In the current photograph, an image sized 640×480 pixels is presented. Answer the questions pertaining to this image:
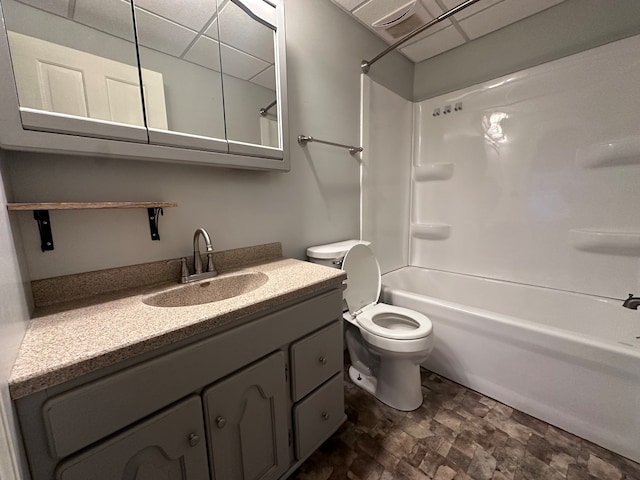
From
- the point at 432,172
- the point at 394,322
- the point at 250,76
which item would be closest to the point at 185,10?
the point at 250,76

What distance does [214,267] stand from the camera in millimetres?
1155

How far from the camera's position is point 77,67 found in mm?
798

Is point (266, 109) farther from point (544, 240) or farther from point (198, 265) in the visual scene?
point (544, 240)

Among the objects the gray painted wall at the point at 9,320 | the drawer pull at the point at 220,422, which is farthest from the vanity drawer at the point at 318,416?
Result: the gray painted wall at the point at 9,320

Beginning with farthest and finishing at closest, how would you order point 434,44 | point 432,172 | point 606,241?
point 432,172 → point 434,44 → point 606,241

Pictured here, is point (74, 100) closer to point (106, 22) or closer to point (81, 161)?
point (81, 161)

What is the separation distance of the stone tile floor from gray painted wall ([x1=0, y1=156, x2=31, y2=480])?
105 centimetres

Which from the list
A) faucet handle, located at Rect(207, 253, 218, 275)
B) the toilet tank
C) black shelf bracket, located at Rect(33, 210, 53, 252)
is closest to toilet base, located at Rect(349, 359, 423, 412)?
the toilet tank

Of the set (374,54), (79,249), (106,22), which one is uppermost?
(374,54)

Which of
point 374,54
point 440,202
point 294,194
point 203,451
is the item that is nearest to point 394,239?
point 440,202

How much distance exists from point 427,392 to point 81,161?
2.01m

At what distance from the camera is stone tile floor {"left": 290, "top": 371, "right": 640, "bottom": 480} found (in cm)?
105

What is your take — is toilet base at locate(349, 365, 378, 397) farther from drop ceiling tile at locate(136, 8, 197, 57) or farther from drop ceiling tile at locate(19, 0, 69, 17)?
drop ceiling tile at locate(19, 0, 69, 17)

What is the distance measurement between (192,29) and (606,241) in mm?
2534
